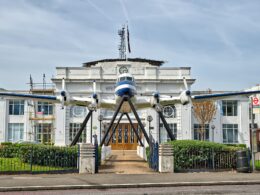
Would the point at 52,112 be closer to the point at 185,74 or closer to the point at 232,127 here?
the point at 185,74

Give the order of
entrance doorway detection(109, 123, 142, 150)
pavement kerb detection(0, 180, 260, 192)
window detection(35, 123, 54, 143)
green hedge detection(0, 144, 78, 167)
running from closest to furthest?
pavement kerb detection(0, 180, 260, 192) → green hedge detection(0, 144, 78, 167) → entrance doorway detection(109, 123, 142, 150) → window detection(35, 123, 54, 143)

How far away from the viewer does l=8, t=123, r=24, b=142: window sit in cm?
5488

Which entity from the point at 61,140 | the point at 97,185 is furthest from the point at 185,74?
the point at 97,185

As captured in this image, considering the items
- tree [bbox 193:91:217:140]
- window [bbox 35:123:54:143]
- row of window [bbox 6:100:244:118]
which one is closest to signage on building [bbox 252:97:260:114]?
tree [bbox 193:91:217:140]

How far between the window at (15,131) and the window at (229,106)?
3307 cm

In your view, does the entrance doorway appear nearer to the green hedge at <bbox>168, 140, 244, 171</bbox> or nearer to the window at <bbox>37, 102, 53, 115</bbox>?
the window at <bbox>37, 102, 53, 115</bbox>

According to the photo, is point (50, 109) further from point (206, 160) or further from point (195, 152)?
point (206, 160)

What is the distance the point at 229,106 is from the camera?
185 ft

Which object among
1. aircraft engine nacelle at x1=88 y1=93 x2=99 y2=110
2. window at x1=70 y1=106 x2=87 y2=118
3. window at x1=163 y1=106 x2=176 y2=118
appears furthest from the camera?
window at x1=163 y1=106 x2=176 y2=118

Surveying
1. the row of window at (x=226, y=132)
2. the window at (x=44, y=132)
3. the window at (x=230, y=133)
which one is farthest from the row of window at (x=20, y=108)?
the window at (x=230, y=133)

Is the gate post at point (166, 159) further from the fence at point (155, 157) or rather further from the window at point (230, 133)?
the window at point (230, 133)

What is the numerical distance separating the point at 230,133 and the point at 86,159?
41165 mm

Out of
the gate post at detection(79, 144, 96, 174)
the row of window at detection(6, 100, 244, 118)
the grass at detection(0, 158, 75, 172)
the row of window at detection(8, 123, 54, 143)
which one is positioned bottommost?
the grass at detection(0, 158, 75, 172)

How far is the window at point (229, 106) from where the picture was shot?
185 feet
